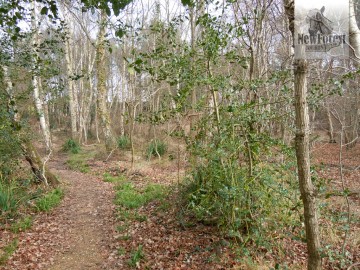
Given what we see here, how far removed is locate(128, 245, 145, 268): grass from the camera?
4.01 metres

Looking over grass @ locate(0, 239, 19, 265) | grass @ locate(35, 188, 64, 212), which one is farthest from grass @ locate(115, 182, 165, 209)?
grass @ locate(0, 239, 19, 265)

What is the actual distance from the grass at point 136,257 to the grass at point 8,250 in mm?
1969

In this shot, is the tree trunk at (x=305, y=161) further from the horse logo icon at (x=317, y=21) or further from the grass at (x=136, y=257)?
the grass at (x=136, y=257)

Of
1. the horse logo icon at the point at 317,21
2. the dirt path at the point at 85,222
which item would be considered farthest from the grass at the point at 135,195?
the horse logo icon at the point at 317,21

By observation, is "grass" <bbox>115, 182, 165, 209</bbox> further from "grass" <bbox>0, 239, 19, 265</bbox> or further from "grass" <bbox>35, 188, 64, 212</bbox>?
"grass" <bbox>0, 239, 19, 265</bbox>

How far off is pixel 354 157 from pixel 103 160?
41.0 ft

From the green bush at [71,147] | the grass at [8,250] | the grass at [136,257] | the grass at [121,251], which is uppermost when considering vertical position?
the green bush at [71,147]

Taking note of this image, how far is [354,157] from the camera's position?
1328 centimetres

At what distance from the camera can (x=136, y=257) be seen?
4098mm

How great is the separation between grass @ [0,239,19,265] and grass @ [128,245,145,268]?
1.97 m

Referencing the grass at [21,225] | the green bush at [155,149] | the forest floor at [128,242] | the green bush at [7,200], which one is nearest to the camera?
the forest floor at [128,242]

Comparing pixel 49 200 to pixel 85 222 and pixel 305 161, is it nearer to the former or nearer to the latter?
pixel 85 222

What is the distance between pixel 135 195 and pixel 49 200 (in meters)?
2.19

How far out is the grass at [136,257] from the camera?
4012mm
